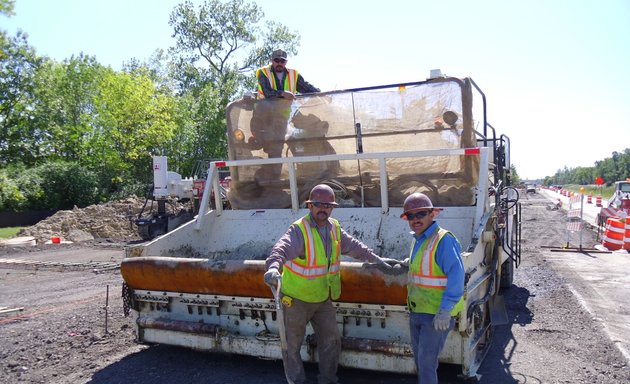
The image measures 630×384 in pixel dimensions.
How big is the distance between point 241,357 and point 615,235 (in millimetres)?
10865

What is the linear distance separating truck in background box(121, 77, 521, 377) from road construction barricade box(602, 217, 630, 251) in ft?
25.2

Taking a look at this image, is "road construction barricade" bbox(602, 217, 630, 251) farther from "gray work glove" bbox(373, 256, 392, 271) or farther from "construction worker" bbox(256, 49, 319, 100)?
"gray work glove" bbox(373, 256, 392, 271)

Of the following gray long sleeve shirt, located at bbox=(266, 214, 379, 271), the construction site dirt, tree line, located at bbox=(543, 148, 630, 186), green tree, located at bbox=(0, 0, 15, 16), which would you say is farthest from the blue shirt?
tree line, located at bbox=(543, 148, 630, 186)

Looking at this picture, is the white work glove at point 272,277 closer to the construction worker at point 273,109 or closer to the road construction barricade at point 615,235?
the construction worker at point 273,109

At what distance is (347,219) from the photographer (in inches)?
203

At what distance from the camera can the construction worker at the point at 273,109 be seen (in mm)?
5734

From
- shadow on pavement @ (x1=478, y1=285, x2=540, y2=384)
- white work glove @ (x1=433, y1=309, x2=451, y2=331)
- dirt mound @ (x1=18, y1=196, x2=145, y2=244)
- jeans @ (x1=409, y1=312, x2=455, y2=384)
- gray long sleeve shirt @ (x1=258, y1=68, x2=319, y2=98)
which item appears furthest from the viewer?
dirt mound @ (x1=18, y1=196, x2=145, y2=244)

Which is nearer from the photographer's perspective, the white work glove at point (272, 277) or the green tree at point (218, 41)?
the white work glove at point (272, 277)

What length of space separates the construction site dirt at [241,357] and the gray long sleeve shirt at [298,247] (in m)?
1.00

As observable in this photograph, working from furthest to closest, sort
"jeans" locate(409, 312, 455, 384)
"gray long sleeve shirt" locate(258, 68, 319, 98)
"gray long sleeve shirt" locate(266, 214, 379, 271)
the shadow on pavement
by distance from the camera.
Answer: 1. "gray long sleeve shirt" locate(258, 68, 319, 98)
2. the shadow on pavement
3. "gray long sleeve shirt" locate(266, 214, 379, 271)
4. "jeans" locate(409, 312, 455, 384)

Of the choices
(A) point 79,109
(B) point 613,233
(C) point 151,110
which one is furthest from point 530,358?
(A) point 79,109

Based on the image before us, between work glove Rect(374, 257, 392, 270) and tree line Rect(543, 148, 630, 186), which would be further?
tree line Rect(543, 148, 630, 186)

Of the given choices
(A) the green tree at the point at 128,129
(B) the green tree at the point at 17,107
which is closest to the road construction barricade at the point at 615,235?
(A) the green tree at the point at 128,129

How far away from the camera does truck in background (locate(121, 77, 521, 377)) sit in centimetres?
393
